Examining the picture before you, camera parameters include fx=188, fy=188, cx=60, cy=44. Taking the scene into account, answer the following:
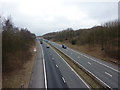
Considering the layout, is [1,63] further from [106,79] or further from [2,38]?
[106,79]

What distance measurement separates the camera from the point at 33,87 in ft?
65.5

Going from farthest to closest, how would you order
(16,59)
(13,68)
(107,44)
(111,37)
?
(107,44), (111,37), (16,59), (13,68)

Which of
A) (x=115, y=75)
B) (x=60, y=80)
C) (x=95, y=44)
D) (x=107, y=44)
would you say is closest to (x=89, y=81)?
(x=60, y=80)

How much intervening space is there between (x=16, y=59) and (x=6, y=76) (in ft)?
26.9

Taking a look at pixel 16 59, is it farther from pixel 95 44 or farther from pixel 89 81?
pixel 95 44

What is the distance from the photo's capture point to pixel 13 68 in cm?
2855

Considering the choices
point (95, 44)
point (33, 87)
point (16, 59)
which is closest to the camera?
point (33, 87)

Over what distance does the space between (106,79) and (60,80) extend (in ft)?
18.3

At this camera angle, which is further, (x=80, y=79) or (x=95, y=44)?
(x=95, y=44)

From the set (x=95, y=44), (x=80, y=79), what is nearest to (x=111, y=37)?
(x=95, y=44)

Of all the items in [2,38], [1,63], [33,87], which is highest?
[2,38]

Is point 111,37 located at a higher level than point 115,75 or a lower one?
higher

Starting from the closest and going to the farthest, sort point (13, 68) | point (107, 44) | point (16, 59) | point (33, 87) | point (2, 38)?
1. point (33, 87)
2. point (2, 38)
3. point (13, 68)
4. point (16, 59)
5. point (107, 44)

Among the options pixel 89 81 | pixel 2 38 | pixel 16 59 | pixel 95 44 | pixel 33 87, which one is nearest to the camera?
pixel 33 87
